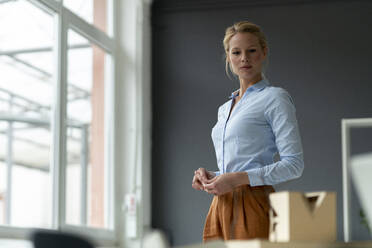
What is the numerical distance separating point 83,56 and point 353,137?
2.43 m

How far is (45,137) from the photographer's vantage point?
474 cm

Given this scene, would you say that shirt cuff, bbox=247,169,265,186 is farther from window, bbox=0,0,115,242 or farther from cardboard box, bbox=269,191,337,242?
window, bbox=0,0,115,242

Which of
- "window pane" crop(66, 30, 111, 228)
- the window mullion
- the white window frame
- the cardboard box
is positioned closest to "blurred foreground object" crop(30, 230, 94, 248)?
the cardboard box

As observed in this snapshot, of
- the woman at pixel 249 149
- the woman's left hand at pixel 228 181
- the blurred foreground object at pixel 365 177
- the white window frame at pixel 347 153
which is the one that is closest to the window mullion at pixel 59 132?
the white window frame at pixel 347 153

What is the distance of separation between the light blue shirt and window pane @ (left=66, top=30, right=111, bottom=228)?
3087 mm

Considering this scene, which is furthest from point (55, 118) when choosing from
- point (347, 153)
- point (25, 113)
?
point (347, 153)

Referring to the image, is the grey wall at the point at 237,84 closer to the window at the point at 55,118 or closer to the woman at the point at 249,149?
the window at the point at 55,118

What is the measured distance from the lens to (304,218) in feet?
4.92

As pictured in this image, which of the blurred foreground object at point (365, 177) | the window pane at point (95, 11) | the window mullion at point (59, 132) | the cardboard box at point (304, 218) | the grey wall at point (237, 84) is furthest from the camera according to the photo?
the grey wall at point (237, 84)

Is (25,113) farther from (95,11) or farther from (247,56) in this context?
(247,56)

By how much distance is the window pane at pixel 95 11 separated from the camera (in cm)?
531

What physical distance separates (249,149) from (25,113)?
8.89 feet

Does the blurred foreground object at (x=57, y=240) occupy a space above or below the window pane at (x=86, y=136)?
below

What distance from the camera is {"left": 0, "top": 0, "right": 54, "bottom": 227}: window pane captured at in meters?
4.15
